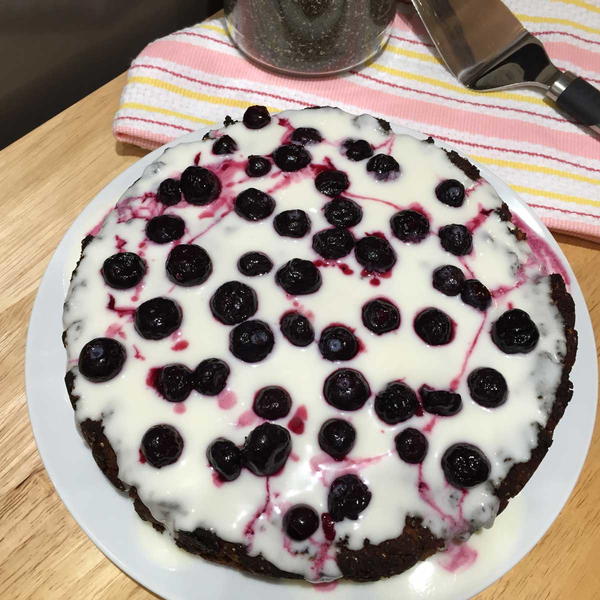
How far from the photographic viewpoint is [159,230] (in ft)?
3.86

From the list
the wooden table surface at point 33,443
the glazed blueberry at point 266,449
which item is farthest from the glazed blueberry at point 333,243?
the wooden table surface at point 33,443

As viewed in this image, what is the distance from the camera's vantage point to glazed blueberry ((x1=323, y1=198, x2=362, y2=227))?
1.19 metres

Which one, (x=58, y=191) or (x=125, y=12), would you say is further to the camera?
(x=125, y=12)

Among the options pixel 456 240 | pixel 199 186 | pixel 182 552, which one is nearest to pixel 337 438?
pixel 182 552

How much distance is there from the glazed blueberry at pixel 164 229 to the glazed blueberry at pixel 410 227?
14.9 inches

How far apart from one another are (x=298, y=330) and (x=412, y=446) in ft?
0.81

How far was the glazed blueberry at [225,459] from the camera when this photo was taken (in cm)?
98

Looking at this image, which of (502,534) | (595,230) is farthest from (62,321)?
(595,230)

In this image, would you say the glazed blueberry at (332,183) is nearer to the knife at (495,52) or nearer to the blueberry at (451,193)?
the blueberry at (451,193)

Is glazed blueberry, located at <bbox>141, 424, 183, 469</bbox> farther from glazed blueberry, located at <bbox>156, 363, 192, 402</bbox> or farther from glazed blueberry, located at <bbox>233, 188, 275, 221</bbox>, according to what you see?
→ glazed blueberry, located at <bbox>233, 188, 275, 221</bbox>

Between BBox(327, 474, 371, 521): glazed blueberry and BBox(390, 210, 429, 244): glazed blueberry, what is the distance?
16.7 inches

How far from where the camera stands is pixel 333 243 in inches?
45.3

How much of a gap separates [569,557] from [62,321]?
3.22 ft

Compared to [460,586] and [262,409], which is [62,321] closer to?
[262,409]
